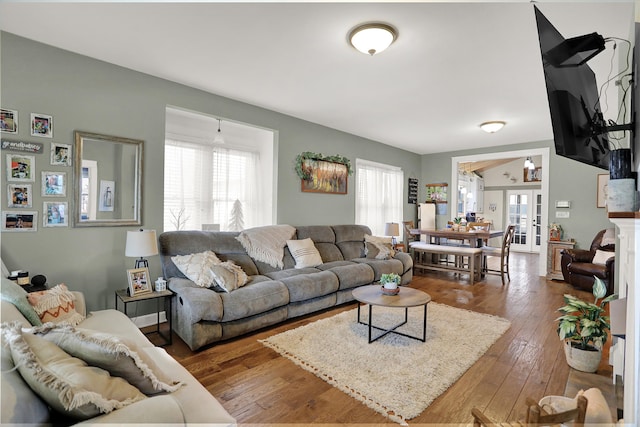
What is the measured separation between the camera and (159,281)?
9.47 ft

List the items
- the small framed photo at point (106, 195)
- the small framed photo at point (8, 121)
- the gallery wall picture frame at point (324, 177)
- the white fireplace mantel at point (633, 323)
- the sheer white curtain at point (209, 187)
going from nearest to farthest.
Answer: the white fireplace mantel at point (633, 323) < the small framed photo at point (8, 121) < the small framed photo at point (106, 195) < the sheer white curtain at point (209, 187) < the gallery wall picture frame at point (324, 177)

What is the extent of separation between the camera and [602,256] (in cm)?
473

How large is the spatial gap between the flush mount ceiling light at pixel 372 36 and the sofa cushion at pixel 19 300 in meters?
2.80

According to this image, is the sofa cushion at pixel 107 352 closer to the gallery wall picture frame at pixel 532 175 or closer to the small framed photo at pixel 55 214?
the small framed photo at pixel 55 214

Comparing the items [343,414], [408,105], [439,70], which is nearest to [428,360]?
[343,414]

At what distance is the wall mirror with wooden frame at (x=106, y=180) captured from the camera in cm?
286

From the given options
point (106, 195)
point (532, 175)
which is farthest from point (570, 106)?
point (532, 175)

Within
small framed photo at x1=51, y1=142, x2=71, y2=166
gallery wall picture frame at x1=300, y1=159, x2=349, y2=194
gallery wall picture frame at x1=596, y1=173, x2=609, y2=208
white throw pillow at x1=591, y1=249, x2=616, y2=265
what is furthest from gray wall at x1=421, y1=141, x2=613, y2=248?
small framed photo at x1=51, y1=142, x2=71, y2=166

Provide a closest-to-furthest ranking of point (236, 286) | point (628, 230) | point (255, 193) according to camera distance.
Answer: point (628, 230) → point (236, 286) → point (255, 193)

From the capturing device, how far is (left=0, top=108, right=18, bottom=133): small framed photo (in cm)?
248

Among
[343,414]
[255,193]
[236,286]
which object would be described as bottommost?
[343,414]

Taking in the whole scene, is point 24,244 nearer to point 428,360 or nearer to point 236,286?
point 236,286

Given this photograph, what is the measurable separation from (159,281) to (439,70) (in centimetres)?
335

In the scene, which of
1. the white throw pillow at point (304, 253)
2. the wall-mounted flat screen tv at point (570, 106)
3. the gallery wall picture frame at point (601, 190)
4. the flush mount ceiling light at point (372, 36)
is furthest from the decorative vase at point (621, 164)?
the gallery wall picture frame at point (601, 190)
